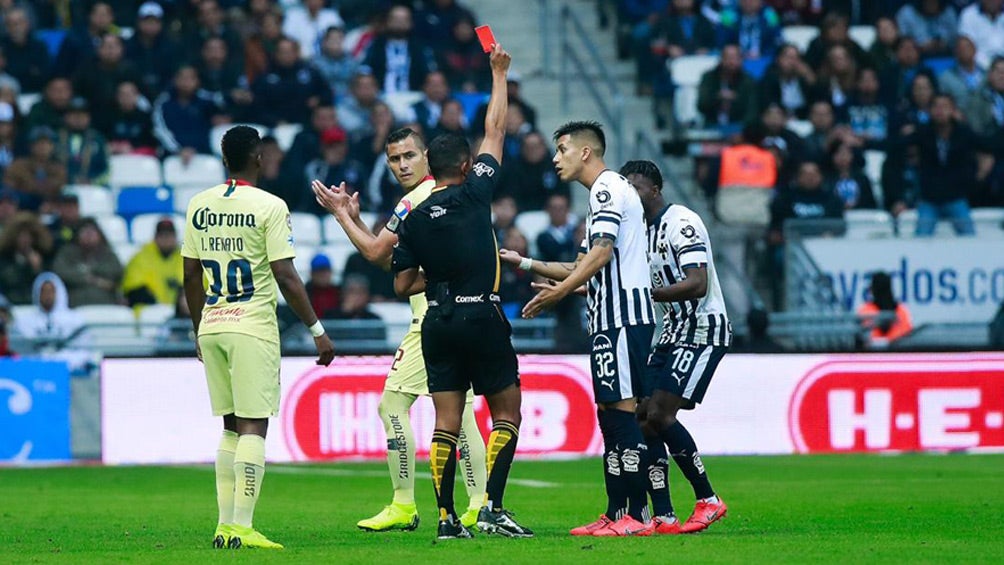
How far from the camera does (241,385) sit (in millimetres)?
9727

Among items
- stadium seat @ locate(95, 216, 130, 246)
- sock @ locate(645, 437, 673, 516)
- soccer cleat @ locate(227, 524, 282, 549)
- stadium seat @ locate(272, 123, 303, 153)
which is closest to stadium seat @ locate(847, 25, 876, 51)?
stadium seat @ locate(272, 123, 303, 153)

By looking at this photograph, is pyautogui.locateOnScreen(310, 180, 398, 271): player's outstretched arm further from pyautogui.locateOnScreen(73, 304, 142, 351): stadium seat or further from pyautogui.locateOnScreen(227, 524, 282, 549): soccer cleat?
pyautogui.locateOnScreen(73, 304, 142, 351): stadium seat

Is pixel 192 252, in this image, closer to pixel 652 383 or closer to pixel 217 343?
pixel 217 343

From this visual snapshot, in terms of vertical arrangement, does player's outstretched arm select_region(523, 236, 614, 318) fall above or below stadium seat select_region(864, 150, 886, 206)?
below

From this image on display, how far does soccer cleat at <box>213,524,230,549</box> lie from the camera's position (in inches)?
380

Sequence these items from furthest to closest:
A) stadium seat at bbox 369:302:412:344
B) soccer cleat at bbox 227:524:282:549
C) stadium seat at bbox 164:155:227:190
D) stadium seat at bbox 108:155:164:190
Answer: stadium seat at bbox 108:155:164:190, stadium seat at bbox 164:155:227:190, stadium seat at bbox 369:302:412:344, soccer cleat at bbox 227:524:282:549

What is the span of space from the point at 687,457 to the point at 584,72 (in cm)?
1377

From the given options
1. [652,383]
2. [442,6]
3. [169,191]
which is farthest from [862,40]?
[652,383]

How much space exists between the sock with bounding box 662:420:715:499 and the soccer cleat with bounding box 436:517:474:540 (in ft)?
4.85

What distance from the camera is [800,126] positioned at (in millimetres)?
23688

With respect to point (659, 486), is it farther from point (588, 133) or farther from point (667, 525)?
point (588, 133)

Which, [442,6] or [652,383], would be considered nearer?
[652,383]

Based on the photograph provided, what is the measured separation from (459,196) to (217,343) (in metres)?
1.58

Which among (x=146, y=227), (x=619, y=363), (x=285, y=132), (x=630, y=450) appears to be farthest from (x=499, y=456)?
(x=285, y=132)
